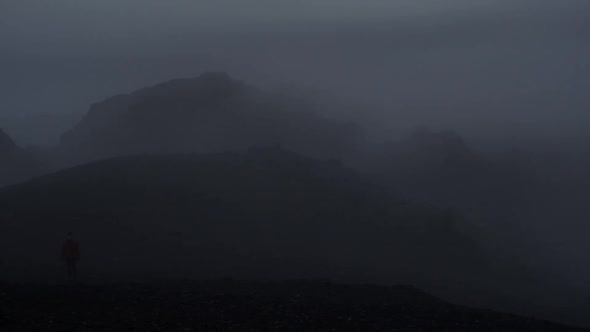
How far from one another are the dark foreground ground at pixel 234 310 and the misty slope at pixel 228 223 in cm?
645

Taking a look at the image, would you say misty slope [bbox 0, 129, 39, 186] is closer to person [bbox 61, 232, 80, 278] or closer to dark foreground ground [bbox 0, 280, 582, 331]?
person [bbox 61, 232, 80, 278]

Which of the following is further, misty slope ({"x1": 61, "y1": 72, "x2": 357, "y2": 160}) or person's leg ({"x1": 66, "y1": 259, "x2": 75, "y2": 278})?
misty slope ({"x1": 61, "y1": 72, "x2": 357, "y2": 160})

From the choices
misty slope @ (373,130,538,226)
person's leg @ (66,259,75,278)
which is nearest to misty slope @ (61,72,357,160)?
misty slope @ (373,130,538,226)

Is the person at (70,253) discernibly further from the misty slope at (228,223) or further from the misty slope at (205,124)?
the misty slope at (205,124)

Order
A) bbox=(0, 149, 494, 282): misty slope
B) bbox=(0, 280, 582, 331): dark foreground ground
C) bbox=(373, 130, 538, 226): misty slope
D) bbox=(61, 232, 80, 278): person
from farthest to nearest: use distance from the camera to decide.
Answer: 1. bbox=(373, 130, 538, 226): misty slope
2. bbox=(0, 149, 494, 282): misty slope
3. bbox=(61, 232, 80, 278): person
4. bbox=(0, 280, 582, 331): dark foreground ground

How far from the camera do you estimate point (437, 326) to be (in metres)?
15.5

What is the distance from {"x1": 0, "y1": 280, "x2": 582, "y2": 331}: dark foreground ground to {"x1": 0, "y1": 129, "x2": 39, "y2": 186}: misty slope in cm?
4702

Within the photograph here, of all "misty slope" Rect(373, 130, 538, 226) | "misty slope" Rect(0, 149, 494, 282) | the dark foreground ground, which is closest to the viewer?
the dark foreground ground

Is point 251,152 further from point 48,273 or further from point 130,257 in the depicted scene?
point 48,273

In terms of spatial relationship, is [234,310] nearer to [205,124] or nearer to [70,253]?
[70,253]

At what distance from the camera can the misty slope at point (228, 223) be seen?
26812mm

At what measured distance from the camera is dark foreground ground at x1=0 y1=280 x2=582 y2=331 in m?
14.3

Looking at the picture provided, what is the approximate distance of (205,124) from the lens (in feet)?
222

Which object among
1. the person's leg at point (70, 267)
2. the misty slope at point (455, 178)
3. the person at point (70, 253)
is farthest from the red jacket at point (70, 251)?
the misty slope at point (455, 178)
